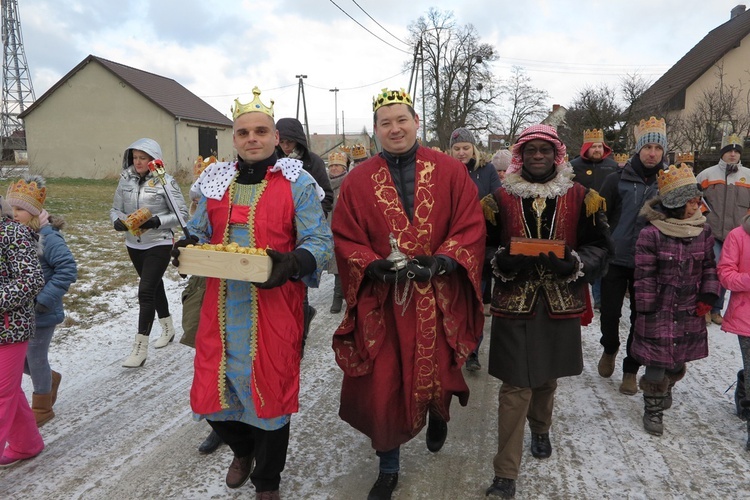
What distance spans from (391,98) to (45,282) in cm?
264

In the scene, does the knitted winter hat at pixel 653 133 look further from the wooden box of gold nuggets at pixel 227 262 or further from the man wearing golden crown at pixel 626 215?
the wooden box of gold nuggets at pixel 227 262

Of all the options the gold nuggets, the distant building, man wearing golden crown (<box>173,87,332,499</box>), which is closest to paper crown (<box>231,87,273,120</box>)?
man wearing golden crown (<box>173,87,332,499</box>)

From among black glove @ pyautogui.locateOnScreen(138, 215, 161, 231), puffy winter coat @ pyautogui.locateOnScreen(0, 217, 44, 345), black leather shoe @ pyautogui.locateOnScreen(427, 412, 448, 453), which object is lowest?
black leather shoe @ pyautogui.locateOnScreen(427, 412, 448, 453)

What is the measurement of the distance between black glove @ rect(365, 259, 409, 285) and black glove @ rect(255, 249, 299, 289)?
42 cm

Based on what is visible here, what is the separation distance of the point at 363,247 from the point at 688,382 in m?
3.32

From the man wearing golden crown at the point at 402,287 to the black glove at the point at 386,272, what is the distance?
38 millimetres

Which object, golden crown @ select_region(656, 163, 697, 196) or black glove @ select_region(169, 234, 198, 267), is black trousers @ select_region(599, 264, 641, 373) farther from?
black glove @ select_region(169, 234, 198, 267)

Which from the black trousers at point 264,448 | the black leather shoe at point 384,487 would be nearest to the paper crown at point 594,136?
the black leather shoe at point 384,487

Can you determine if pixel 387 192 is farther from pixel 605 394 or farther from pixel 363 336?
pixel 605 394

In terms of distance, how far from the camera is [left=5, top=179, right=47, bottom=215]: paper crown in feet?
11.5

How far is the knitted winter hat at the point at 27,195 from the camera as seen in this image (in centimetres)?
351

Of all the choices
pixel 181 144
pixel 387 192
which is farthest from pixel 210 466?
pixel 181 144

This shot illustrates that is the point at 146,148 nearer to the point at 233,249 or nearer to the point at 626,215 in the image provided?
the point at 233,249

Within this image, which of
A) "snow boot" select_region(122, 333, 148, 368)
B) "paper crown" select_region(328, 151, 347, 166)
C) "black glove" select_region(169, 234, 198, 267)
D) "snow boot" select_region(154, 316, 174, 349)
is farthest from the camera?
"paper crown" select_region(328, 151, 347, 166)
